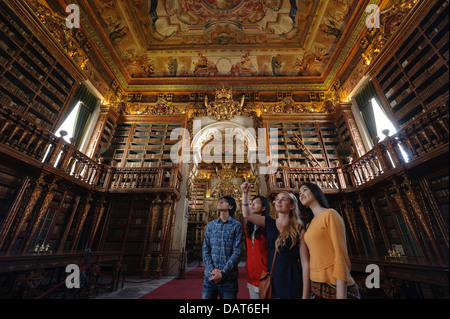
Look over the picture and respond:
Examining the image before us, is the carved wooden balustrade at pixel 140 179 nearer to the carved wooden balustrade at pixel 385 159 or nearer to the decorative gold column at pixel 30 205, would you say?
the decorative gold column at pixel 30 205

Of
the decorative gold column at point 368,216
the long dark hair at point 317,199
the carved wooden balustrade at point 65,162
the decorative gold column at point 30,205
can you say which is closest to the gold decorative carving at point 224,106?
the carved wooden balustrade at point 65,162

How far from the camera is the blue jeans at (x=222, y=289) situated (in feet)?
5.15

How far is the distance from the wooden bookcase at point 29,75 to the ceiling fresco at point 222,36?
2.61 m

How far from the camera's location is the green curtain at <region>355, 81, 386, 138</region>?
17.8 feet

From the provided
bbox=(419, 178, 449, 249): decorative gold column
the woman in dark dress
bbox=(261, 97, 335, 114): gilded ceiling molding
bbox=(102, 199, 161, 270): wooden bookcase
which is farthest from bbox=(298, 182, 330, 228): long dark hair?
bbox=(261, 97, 335, 114): gilded ceiling molding

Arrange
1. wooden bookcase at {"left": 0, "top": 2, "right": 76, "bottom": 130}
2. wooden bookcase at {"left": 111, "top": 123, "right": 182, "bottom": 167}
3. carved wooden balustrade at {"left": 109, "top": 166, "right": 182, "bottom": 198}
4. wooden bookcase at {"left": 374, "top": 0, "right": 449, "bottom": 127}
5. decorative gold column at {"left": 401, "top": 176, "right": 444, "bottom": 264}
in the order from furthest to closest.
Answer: wooden bookcase at {"left": 111, "top": 123, "right": 182, "bottom": 167}, carved wooden balustrade at {"left": 109, "top": 166, "right": 182, "bottom": 198}, wooden bookcase at {"left": 0, "top": 2, "right": 76, "bottom": 130}, wooden bookcase at {"left": 374, "top": 0, "right": 449, "bottom": 127}, decorative gold column at {"left": 401, "top": 176, "right": 444, "bottom": 264}

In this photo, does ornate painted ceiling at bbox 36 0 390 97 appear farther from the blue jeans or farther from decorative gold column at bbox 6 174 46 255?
the blue jeans

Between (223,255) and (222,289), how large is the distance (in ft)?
0.88

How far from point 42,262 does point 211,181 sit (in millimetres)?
10183

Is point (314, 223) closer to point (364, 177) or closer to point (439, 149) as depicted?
point (439, 149)

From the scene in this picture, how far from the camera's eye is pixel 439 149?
6.86 feet

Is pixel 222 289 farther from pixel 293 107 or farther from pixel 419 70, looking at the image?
pixel 293 107

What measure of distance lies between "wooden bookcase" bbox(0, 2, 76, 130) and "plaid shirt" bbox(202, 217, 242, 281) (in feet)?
15.1

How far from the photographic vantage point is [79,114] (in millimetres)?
5789
